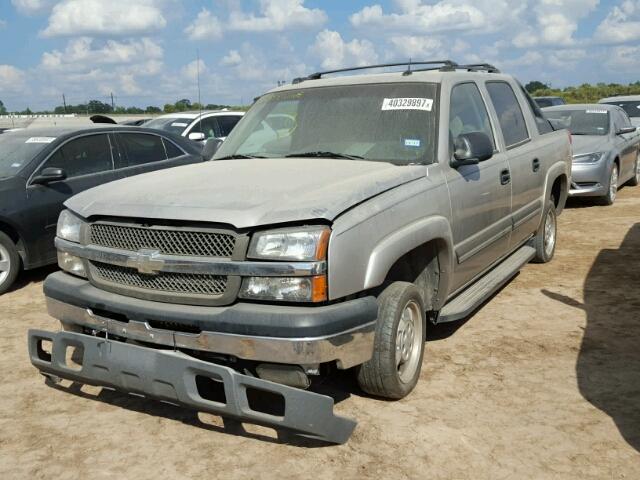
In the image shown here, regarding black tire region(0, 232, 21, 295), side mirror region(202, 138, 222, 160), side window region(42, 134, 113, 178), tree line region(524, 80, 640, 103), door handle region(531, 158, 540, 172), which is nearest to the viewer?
side mirror region(202, 138, 222, 160)

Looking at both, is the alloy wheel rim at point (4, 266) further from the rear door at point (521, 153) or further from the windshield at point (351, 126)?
the rear door at point (521, 153)

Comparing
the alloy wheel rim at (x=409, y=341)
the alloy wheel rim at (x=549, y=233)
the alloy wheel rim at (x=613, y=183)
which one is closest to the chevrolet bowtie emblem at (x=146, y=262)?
the alloy wheel rim at (x=409, y=341)

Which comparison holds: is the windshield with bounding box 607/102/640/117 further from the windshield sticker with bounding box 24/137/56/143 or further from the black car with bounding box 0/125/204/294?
the windshield sticker with bounding box 24/137/56/143

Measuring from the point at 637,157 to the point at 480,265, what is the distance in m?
9.84

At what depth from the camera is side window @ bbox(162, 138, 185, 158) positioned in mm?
8414

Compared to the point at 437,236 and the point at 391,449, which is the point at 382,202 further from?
the point at 391,449

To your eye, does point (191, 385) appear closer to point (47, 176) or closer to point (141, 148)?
point (47, 176)

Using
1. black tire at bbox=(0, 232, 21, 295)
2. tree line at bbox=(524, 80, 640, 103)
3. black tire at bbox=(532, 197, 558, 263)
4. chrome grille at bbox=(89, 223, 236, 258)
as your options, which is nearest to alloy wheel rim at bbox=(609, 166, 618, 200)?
black tire at bbox=(532, 197, 558, 263)

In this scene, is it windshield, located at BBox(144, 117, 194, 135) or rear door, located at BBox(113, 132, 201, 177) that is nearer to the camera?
rear door, located at BBox(113, 132, 201, 177)

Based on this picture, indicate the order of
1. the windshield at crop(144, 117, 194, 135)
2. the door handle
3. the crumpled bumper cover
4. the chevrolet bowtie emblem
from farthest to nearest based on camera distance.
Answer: the windshield at crop(144, 117, 194, 135) → the door handle → the chevrolet bowtie emblem → the crumpled bumper cover

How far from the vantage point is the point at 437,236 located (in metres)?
4.00

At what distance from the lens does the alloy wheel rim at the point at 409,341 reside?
3.79 meters

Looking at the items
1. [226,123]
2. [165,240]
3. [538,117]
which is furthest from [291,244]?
[226,123]

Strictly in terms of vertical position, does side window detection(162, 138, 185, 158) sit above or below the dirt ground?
above
